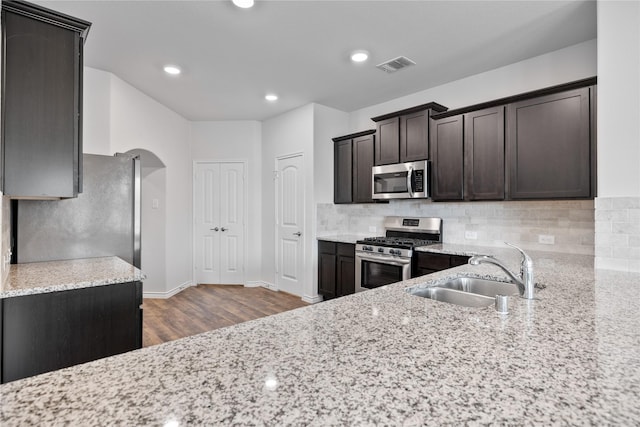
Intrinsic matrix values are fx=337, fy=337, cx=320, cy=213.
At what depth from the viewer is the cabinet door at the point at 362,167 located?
14.2 ft

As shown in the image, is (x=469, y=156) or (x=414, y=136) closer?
(x=469, y=156)

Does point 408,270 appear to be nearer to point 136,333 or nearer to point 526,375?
point 136,333

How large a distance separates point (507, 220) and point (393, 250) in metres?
1.17

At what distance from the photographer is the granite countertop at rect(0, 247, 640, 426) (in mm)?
578

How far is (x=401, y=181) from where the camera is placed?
3854mm

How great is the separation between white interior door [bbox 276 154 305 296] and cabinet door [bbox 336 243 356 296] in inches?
25.7

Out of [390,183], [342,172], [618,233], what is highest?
[342,172]

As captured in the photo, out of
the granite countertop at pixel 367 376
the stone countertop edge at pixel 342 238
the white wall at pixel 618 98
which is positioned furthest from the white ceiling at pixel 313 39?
the granite countertop at pixel 367 376

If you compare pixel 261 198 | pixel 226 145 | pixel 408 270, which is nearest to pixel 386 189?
pixel 408 270

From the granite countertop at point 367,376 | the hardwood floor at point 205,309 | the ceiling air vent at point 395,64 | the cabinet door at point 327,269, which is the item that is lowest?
the hardwood floor at point 205,309

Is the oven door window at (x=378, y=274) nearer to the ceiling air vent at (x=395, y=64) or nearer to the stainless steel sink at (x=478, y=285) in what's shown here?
the stainless steel sink at (x=478, y=285)

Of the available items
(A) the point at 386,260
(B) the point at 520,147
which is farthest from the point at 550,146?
(A) the point at 386,260

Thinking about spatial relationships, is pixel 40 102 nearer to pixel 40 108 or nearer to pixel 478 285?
pixel 40 108

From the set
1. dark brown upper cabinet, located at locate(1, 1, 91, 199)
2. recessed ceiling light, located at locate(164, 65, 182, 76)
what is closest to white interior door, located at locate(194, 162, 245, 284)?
recessed ceiling light, located at locate(164, 65, 182, 76)
